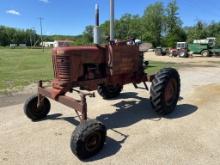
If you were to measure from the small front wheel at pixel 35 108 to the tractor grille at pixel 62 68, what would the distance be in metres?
1.11

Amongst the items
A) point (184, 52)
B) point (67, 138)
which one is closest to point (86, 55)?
point (67, 138)

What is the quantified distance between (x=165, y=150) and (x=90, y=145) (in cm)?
128

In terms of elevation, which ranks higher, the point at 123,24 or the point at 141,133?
the point at 123,24

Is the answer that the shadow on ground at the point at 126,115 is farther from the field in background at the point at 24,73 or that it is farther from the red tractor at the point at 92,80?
the field in background at the point at 24,73

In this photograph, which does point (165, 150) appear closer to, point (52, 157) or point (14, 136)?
point (52, 157)

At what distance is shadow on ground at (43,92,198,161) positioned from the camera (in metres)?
5.38

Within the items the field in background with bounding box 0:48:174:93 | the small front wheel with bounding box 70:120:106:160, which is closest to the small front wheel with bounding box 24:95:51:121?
the small front wheel with bounding box 70:120:106:160

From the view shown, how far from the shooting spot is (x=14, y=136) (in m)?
5.73

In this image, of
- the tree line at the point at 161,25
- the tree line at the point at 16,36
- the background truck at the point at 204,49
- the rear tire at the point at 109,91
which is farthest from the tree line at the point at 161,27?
the tree line at the point at 16,36

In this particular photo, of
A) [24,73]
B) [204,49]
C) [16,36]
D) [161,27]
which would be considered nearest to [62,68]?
[24,73]

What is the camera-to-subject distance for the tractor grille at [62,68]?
18.6 feet

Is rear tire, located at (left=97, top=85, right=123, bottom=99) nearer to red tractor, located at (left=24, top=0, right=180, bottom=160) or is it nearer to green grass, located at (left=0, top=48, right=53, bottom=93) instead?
red tractor, located at (left=24, top=0, right=180, bottom=160)

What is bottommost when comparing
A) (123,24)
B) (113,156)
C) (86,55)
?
(113,156)

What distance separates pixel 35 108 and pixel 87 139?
2293 mm
